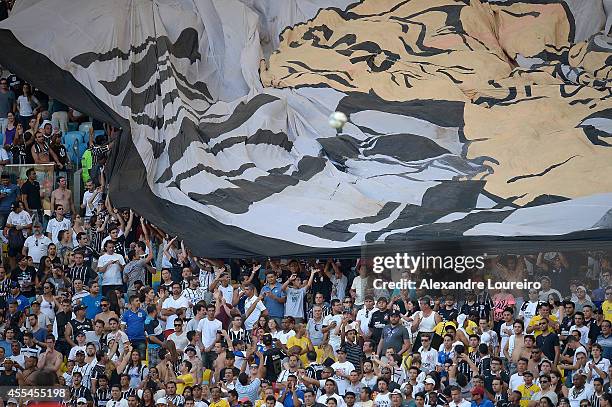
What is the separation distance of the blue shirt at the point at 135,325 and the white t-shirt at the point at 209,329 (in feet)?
2.30

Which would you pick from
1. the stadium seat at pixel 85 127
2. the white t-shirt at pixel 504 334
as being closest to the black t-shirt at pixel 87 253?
the stadium seat at pixel 85 127

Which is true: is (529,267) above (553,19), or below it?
below

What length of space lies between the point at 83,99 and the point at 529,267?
6.30 meters

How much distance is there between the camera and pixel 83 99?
19.3 m

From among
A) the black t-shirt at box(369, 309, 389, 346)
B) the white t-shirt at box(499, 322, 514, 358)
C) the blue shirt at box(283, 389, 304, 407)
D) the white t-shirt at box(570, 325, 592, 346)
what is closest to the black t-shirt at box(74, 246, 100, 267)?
the blue shirt at box(283, 389, 304, 407)

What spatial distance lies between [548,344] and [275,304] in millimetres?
3173

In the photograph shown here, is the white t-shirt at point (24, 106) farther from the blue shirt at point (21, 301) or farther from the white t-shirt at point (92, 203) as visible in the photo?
the blue shirt at point (21, 301)

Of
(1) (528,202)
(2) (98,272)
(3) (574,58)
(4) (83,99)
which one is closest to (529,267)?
(1) (528,202)

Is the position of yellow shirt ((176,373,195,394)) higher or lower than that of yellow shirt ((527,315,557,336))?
lower

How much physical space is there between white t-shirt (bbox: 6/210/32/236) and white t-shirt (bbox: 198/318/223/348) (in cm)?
314

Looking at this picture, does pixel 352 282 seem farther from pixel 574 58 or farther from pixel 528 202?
pixel 574 58

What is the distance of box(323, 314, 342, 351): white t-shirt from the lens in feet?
53.4

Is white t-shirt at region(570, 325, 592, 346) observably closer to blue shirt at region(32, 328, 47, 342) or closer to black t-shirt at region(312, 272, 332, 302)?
black t-shirt at region(312, 272, 332, 302)

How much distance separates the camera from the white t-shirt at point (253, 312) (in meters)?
16.8
